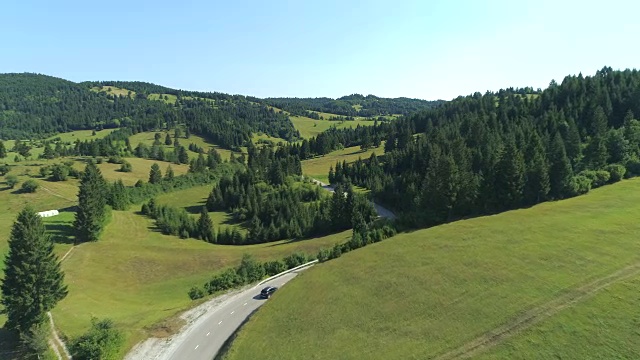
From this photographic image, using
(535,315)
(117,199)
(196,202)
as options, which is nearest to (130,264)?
(117,199)

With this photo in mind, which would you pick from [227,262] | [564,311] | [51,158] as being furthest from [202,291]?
[51,158]

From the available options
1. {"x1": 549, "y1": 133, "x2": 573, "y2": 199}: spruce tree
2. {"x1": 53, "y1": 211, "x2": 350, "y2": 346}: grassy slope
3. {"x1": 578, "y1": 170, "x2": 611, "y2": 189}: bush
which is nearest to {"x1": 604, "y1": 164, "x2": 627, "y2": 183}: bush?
{"x1": 578, "y1": 170, "x2": 611, "y2": 189}: bush

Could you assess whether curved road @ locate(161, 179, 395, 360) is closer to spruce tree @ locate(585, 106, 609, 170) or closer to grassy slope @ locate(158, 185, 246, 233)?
grassy slope @ locate(158, 185, 246, 233)

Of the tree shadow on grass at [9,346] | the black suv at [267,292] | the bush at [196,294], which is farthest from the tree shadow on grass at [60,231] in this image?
the black suv at [267,292]

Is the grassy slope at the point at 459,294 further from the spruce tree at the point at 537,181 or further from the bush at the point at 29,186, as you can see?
the bush at the point at 29,186

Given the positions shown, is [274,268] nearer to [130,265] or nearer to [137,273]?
[137,273]

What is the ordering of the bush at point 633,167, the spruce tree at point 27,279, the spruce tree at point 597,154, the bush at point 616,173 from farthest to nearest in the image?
the spruce tree at point 597,154
the bush at point 633,167
the bush at point 616,173
the spruce tree at point 27,279

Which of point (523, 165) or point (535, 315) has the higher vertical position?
point (523, 165)
